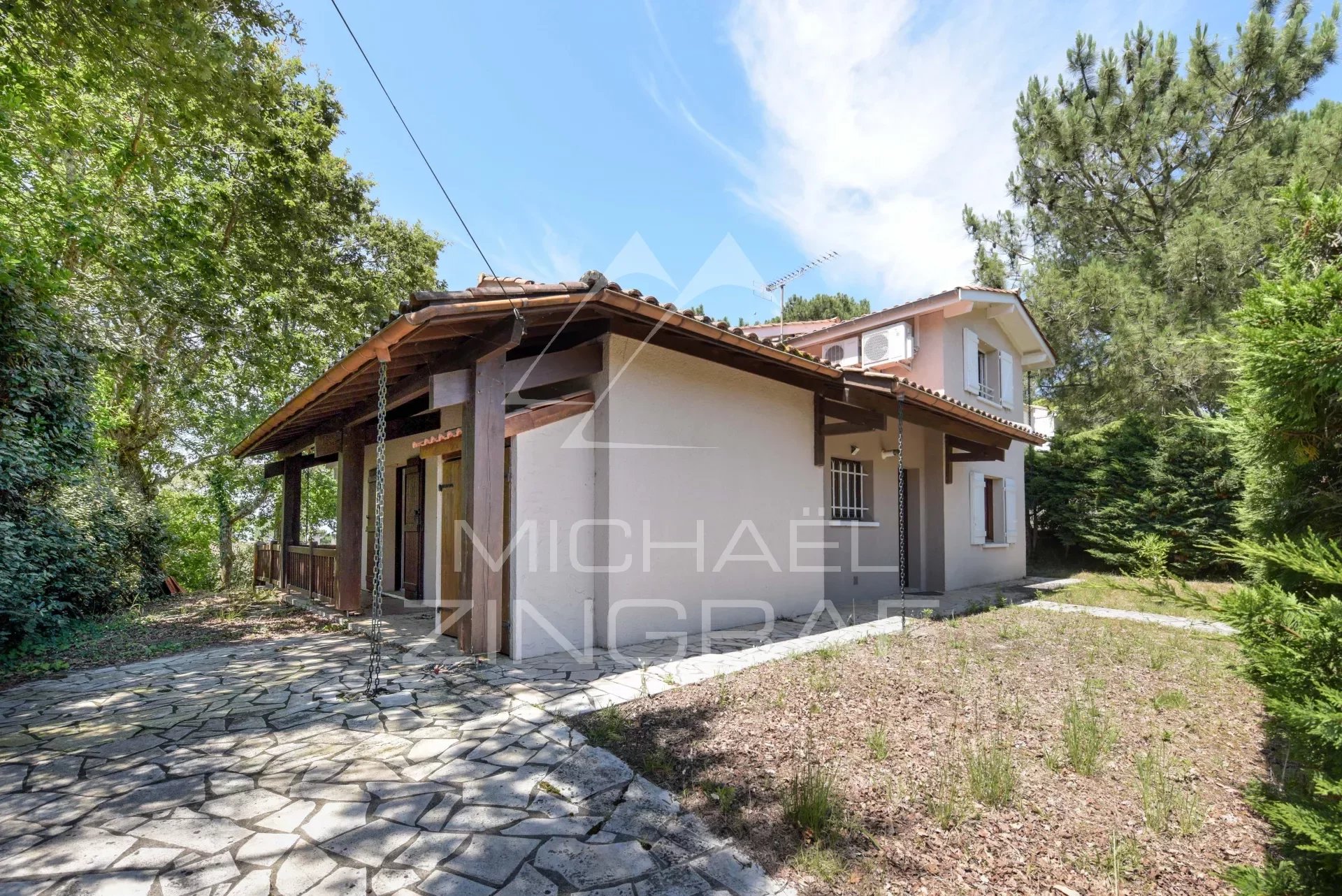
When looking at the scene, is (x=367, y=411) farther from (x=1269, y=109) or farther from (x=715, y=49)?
(x=1269, y=109)

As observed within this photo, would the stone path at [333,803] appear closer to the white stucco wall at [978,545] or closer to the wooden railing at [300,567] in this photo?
the wooden railing at [300,567]

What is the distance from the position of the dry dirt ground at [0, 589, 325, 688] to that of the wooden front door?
7.57ft

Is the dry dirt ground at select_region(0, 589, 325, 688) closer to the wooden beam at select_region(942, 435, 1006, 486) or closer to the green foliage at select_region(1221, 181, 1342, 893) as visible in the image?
the green foliage at select_region(1221, 181, 1342, 893)

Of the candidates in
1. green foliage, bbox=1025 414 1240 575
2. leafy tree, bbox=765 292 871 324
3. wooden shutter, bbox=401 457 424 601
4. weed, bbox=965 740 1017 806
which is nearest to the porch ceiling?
wooden shutter, bbox=401 457 424 601

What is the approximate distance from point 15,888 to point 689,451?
5.38 meters

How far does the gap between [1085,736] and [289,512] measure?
11956 millimetres

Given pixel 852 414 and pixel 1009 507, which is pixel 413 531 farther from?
pixel 1009 507

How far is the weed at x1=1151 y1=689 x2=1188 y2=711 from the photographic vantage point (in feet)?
14.7

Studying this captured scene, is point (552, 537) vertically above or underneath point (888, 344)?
underneath

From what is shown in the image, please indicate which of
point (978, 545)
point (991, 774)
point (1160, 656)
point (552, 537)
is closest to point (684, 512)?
point (552, 537)

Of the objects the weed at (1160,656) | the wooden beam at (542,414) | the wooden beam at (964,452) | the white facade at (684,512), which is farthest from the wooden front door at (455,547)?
the wooden beam at (964,452)

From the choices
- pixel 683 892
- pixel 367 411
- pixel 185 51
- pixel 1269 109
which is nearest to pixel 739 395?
pixel 367 411

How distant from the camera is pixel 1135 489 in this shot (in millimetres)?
13461

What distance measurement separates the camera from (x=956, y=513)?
11156mm
